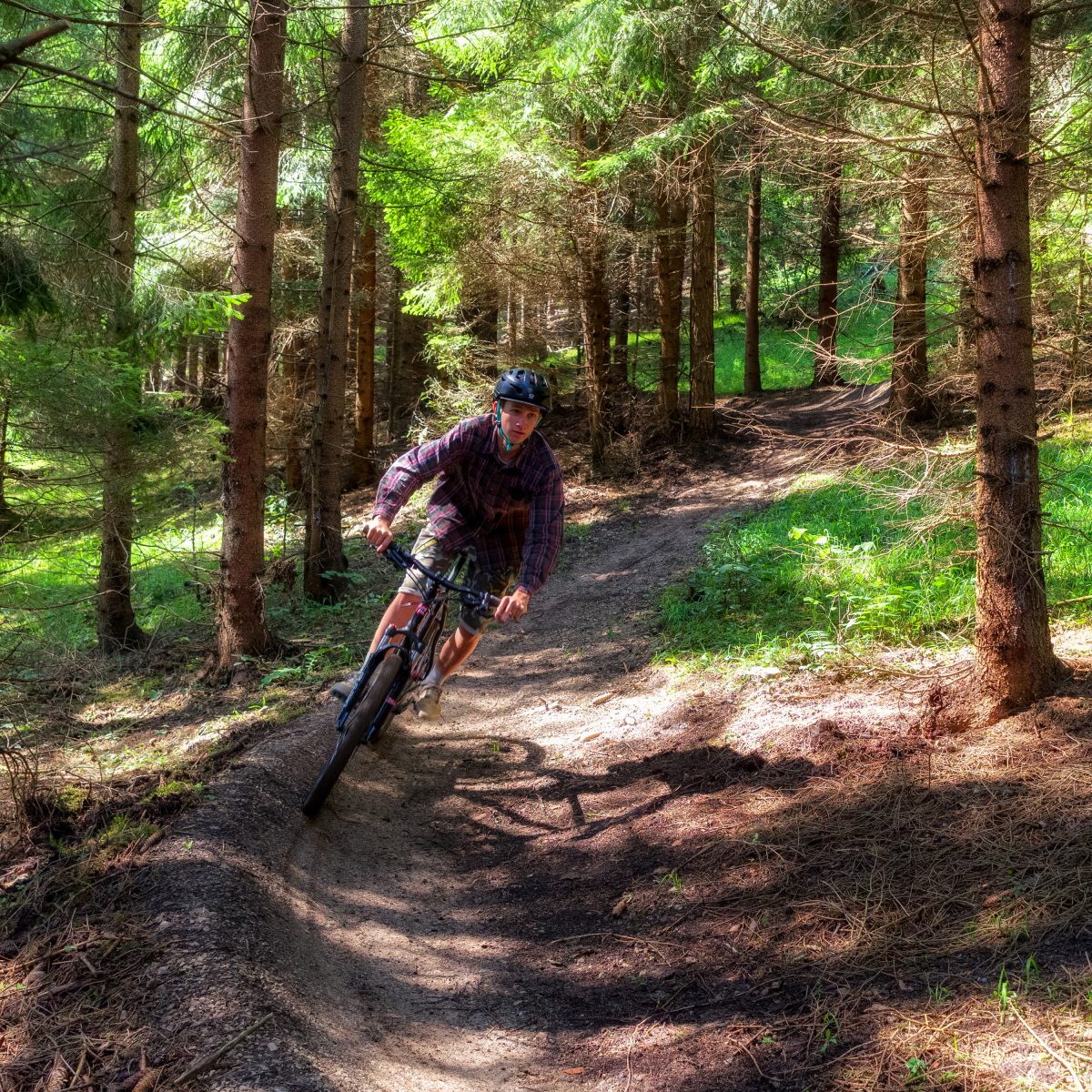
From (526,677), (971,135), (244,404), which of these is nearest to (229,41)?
(244,404)

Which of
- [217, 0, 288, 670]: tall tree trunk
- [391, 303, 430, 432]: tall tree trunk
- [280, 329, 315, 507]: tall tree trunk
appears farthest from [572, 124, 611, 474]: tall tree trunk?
[217, 0, 288, 670]: tall tree trunk

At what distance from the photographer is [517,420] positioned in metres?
5.73

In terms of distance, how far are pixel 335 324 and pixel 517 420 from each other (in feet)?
22.4

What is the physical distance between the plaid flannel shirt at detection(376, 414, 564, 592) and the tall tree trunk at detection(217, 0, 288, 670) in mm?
2822

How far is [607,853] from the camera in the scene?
5363 millimetres

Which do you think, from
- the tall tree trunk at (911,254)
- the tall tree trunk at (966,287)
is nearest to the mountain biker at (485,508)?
the tall tree trunk at (911,254)

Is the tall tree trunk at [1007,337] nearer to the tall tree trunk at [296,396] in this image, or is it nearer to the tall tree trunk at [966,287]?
the tall tree trunk at [966,287]

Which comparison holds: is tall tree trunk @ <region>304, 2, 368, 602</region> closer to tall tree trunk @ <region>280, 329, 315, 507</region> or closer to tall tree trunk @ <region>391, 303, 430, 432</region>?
tall tree trunk @ <region>280, 329, 315, 507</region>

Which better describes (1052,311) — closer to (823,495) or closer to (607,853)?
(823,495)

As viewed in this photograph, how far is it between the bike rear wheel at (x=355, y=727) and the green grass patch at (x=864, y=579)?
2.67m

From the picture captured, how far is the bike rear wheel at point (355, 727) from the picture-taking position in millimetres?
5340

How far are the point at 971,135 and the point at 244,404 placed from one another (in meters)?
6.08

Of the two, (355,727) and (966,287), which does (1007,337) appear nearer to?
(966,287)

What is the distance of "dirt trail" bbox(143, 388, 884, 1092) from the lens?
3527mm
